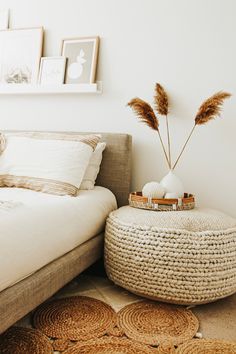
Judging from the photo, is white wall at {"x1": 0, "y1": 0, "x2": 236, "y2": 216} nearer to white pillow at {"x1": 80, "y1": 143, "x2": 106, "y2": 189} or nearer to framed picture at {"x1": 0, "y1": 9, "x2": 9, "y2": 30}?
framed picture at {"x1": 0, "y1": 9, "x2": 9, "y2": 30}

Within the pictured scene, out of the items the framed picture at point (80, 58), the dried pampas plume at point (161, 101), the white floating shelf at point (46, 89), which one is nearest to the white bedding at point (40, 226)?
the dried pampas plume at point (161, 101)

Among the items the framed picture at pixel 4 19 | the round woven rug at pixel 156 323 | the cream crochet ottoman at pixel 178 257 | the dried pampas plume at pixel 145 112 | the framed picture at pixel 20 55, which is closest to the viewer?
the round woven rug at pixel 156 323

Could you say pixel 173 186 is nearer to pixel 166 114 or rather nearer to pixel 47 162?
pixel 166 114

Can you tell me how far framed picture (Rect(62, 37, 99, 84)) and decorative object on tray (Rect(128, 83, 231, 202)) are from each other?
49 centimetres

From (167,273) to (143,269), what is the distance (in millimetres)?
119

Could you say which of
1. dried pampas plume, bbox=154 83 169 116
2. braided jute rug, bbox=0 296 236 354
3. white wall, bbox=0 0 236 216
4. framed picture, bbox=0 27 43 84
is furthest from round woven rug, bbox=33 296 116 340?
framed picture, bbox=0 27 43 84

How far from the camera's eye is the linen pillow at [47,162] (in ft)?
6.77

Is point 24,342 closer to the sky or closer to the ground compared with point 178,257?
closer to the ground

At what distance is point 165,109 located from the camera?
232 cm

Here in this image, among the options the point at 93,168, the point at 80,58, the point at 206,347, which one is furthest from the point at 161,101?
the point at 206,347

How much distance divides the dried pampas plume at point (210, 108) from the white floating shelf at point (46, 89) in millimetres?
762

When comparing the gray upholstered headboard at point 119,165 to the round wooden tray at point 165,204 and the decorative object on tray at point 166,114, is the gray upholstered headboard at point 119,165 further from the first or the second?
the round wooden tray at point 165,204

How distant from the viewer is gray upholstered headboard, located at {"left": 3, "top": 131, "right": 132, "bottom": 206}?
95.5 inches

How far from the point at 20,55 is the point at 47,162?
112 cm
